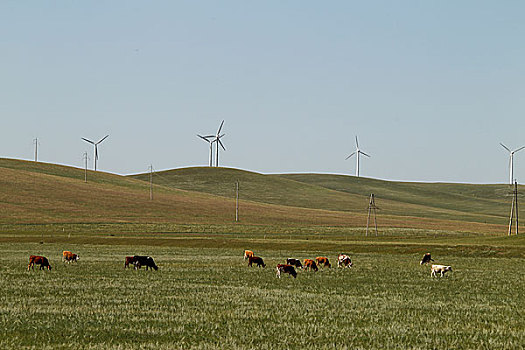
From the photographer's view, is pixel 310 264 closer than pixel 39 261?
No

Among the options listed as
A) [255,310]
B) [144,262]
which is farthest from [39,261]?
[255,310]

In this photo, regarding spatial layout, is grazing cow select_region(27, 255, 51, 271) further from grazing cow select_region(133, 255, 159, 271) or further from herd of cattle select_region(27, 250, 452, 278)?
grazing cow select_region(133, 255, 159, 271)

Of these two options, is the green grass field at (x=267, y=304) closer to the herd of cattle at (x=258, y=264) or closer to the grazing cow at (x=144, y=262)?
the herd of cattle at (x=258, y=264)

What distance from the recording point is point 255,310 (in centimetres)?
2362

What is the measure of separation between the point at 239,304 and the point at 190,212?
354 ft

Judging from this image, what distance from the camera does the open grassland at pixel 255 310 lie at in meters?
18.4

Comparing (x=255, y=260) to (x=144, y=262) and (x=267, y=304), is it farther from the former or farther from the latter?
(x=267, y=304)

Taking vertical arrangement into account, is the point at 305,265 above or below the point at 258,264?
above

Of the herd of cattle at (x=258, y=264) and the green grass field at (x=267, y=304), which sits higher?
the herd of cattle at (x=258, y=264)

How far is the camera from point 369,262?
167 ft

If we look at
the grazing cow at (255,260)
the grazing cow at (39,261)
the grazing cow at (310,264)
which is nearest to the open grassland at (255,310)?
the grazing cow at (39,261)

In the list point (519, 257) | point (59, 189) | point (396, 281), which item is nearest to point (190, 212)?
point (59, 189)

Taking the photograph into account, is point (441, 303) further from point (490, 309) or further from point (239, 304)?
point (239, 304)

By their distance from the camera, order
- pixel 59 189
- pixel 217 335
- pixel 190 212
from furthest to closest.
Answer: pixel 59 189 → pixel 190 212 → pixel 217 335
